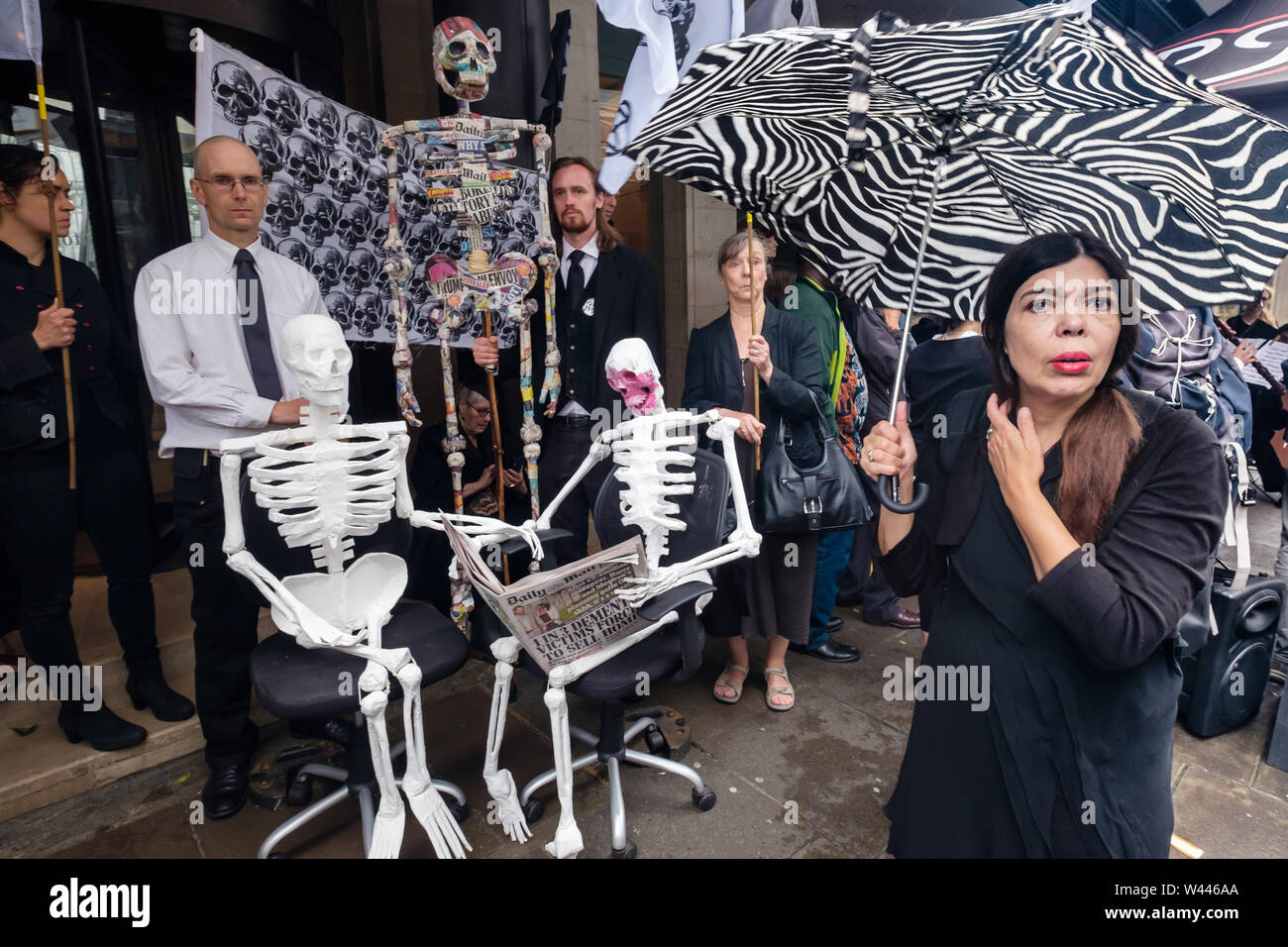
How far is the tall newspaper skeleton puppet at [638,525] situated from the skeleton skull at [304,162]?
5.25 feet

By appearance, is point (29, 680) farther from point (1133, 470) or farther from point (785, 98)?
point (1133, 470)

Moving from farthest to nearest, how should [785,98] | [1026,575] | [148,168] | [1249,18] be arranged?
[148,168]
[1249,18]
[785,98]
[1026,575]

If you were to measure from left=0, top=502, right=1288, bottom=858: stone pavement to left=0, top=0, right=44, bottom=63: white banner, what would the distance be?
2764 millimetres

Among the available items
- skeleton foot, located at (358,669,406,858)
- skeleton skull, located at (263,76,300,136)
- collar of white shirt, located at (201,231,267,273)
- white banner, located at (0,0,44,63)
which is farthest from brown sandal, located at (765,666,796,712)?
white banner, located at (0,0,44,63)

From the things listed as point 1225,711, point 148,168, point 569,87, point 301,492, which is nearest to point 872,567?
point 1225,711

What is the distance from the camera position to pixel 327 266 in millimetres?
3156

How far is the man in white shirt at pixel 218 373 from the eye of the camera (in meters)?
2.49

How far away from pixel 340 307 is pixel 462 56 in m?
1.20

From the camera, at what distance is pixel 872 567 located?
14.4 ft

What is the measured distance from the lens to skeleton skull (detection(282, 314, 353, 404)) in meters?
2.21

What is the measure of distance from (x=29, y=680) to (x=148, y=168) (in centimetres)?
306

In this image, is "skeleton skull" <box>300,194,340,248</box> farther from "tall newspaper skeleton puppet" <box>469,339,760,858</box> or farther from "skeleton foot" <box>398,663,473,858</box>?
"skeleton foot" <box>398,663,473,858</box>

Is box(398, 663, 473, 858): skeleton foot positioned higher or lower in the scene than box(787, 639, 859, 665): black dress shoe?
higher

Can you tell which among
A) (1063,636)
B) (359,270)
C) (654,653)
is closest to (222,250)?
(359,270)
